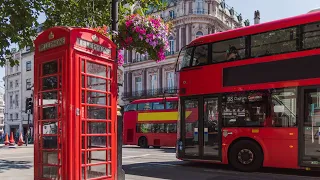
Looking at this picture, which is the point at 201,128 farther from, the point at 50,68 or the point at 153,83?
the point at 153,83

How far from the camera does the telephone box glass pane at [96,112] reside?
493 cm

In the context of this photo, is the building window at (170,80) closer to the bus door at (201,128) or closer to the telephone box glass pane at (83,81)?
the bus door at (201,128)

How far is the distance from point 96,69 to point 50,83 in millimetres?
703

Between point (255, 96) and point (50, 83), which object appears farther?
point (255, 96)

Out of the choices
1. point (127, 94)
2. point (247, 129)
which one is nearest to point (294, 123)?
point (247, 129)

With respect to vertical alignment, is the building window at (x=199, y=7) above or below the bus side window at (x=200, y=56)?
above

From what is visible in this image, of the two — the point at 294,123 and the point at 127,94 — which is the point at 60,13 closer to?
the point at 294,123

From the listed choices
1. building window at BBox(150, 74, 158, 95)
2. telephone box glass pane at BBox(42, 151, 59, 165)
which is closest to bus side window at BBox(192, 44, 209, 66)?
telephone box glass pane at BBox(42, 151, 59, 165)

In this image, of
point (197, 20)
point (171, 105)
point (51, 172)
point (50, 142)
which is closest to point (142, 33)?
point (50, 142)

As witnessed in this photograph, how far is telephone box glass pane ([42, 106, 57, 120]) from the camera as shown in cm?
483

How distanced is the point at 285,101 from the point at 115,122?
5.71 m

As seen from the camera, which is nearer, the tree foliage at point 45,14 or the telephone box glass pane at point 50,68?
the telephone box glass pane at point 50,68

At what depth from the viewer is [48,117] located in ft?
16.2

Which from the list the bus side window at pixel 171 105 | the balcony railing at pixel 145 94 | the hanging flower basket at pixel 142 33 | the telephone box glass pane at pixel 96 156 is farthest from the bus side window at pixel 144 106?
the telephone box glass pane at pixel 96 156
